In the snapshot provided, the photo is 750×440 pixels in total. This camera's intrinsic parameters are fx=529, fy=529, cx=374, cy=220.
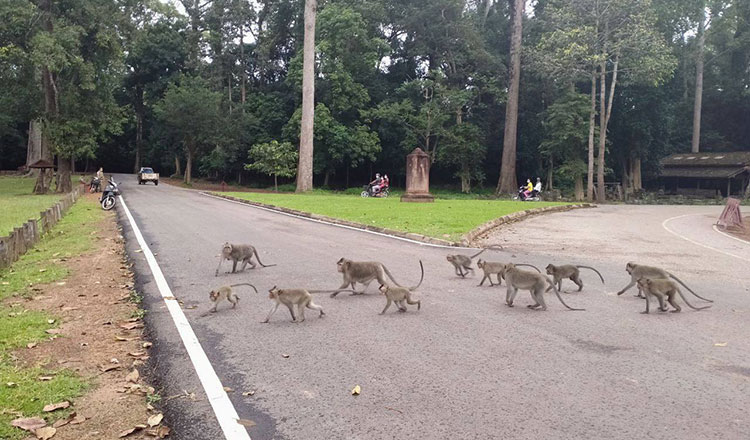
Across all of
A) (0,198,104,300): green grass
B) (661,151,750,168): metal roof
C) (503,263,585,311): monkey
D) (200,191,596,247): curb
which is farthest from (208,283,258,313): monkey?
(661,151,750,168): metal roof

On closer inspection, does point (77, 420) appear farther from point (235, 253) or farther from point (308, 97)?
point (308, 97)

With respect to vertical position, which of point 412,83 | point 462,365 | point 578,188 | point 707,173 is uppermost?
point 412,83

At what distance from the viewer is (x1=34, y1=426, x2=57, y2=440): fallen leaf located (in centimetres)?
344

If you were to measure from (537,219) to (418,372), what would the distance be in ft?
56.8

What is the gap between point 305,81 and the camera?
118 ft

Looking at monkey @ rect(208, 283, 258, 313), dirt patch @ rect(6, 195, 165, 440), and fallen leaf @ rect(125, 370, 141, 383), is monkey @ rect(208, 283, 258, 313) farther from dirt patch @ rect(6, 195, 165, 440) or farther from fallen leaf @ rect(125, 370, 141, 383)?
fallen leaf @ rect(125, 370, 141, 383)

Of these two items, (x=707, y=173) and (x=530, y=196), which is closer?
(x=530, y=196)

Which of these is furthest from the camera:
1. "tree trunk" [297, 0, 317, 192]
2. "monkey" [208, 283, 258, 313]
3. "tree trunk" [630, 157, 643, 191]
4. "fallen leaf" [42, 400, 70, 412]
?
"tree trunk" [630, 157, 643, 191]

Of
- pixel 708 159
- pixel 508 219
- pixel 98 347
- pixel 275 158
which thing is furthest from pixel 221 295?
pixel 708 159

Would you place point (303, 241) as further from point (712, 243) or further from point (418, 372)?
point (712, 243)

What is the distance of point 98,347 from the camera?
5207 millimetres

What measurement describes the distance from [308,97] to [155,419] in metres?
34.3

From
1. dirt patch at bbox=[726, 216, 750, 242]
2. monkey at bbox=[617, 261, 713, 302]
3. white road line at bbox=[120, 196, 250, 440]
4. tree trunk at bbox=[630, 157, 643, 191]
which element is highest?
tree trunk at bbox=[630, 157, 643, 191]

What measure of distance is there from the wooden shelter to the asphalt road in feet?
146
